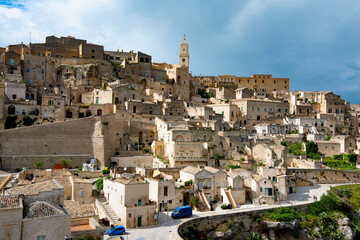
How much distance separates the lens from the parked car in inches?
1005

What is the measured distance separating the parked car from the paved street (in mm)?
380

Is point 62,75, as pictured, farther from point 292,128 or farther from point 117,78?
point 292,128

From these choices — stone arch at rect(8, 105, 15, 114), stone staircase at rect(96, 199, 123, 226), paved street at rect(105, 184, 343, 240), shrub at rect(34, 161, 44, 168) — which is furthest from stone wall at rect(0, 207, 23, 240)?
stone arch at rect(8, 105, 15, 114)

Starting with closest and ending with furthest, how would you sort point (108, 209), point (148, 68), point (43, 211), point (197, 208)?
point (43, 211), point (108, 209), point (197, 208), point (148, 68)

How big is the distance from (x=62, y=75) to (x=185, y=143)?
79.9ft

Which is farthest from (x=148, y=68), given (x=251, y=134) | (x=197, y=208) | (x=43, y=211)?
(x=43, y=211)

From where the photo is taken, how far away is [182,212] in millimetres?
25719

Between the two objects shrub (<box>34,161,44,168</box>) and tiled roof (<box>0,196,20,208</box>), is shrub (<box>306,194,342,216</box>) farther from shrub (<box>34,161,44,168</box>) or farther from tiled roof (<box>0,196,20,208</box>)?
shrub (<box>34,161,44,168</box>)

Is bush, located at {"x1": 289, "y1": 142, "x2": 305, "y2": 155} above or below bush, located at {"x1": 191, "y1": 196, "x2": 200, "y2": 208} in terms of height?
above

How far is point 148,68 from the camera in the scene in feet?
192

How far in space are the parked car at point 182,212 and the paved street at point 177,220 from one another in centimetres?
38

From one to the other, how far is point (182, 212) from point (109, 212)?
5384mm

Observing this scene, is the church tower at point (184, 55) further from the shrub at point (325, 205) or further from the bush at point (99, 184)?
the bush at point (99, 184)

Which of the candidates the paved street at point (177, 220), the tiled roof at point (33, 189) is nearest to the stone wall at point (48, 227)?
the tiled roof at point (33, 189)
